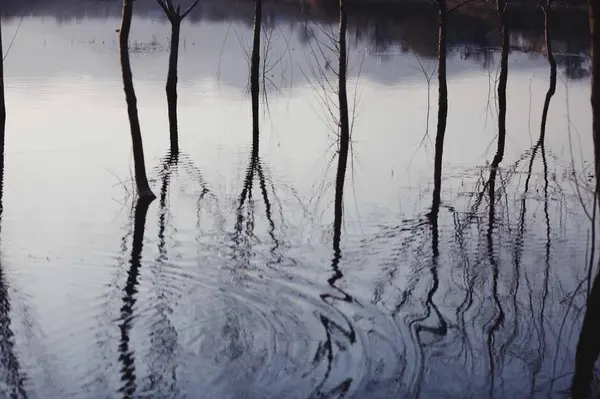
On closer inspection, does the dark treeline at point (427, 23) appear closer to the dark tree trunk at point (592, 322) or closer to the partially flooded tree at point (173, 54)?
the partially flooded tree at point (173, 54)

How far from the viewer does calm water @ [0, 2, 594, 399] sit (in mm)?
8031

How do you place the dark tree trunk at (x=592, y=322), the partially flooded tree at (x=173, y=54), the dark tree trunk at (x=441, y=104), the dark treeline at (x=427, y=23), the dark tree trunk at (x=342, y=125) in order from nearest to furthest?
the dark tree trunk at (x=592, y=322), the dark tree trunk at (x=342, y=125), the dark tree trunk at (x=441, y=104), the partially flooded tree at (x=173, y=54), the dark treeline at (x=427, y=23)

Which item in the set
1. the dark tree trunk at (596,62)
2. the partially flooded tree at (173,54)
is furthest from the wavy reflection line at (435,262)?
the partially flooded tree at (173,54)

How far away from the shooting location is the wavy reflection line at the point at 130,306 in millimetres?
7734

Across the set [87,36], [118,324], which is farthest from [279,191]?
[87,36]

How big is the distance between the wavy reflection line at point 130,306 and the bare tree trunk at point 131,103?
0.69m

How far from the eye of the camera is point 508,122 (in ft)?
89.4

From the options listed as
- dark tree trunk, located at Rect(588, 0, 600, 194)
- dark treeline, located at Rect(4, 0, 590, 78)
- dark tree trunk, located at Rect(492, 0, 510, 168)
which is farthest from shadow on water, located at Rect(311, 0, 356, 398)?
dark treeline, located at Rect(4, 0, 590, 78)

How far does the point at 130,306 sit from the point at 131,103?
6036 millimetres

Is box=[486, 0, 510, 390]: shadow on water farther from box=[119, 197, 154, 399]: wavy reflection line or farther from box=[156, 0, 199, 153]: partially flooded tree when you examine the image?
box=[156, 0, 199, 153]: partially flooded tree

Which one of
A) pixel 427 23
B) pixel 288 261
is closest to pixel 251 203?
pixel 288 261

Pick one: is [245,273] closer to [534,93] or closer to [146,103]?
[146,103]

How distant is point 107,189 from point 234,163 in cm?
418

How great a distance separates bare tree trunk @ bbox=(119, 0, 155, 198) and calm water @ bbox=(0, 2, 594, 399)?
43 cm
